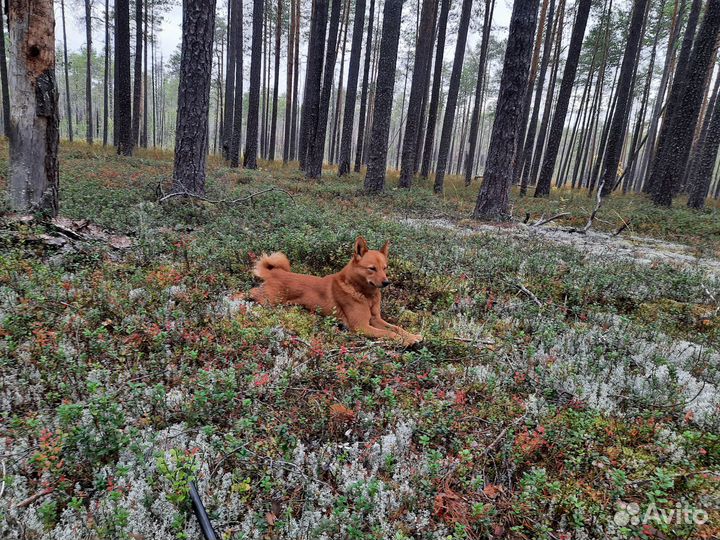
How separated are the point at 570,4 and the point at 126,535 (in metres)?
33.3

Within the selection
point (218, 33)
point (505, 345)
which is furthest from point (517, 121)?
point (218, 33)

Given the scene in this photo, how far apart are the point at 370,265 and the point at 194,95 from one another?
7.38 metres

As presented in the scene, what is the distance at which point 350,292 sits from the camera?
488cm

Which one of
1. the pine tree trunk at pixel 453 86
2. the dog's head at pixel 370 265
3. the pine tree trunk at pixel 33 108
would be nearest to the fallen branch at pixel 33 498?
the dog's head at pixel 370 265

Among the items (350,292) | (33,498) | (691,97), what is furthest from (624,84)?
(33,498)

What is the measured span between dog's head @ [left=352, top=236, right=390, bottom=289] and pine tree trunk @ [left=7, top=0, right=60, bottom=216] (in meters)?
4.95

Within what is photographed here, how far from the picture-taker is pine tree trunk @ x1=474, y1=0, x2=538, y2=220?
35.5 feet

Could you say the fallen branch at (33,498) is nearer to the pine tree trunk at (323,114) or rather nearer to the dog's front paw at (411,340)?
the dog's front paw at (411,340)

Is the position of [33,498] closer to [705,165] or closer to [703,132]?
[705,165]

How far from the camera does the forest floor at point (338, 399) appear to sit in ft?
7.30

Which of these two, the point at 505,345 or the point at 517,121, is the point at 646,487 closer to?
the point at 505,345

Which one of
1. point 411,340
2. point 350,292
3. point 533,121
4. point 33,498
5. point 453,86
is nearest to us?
point 33,498

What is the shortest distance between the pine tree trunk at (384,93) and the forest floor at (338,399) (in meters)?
9.88

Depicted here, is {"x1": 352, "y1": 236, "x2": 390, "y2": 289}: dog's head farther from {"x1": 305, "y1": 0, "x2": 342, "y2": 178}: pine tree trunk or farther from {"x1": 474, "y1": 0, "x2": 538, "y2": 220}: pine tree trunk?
{"x1": 305, "y1": 0, "x2": 342, "y2": 178}: pine tree trunk
